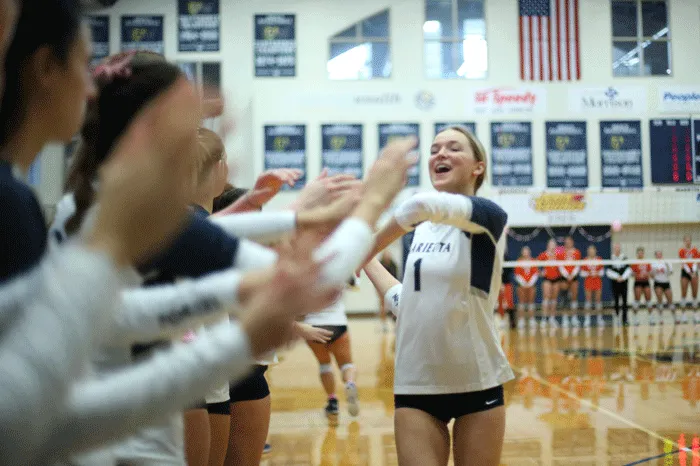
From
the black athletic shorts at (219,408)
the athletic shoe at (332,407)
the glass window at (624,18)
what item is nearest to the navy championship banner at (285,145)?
the glass window at (624,18)

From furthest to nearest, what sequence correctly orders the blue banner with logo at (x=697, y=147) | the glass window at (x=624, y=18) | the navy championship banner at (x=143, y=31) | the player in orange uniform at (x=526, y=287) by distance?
the glass window at (x=624, y=18) < the navy championship banner at (x=143, y=31) < the blue banner with logo at (x=697, y=147) < the player in orange uniform at (x=526, y=287)

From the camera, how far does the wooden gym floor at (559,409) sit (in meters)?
5.40

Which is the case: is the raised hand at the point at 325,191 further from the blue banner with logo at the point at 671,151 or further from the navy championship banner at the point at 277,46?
the blue banner with logo at the point at 671,151

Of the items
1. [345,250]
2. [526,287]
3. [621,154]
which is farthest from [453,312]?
[621,154]

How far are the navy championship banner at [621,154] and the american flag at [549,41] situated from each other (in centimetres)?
178

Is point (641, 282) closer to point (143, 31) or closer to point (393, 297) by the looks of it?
point (143, 31)

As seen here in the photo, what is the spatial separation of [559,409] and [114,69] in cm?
628

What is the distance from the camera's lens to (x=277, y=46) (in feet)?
64.1

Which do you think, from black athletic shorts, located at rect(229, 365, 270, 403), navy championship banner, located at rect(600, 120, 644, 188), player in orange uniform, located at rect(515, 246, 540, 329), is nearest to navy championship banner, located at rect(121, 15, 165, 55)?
player in orange uniform, located at rect(515, 246, 540, 329)

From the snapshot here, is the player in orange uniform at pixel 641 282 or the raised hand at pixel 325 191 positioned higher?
the raised hand at pixel 325 191

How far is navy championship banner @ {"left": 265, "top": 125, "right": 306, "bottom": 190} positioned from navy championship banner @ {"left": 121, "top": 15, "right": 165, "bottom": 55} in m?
3.81

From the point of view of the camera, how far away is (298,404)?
7613 mm

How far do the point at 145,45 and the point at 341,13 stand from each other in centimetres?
538

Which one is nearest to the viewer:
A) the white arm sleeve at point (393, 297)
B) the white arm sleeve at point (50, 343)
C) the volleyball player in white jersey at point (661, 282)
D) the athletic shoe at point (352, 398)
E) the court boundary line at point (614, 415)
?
the white arm sleeve at point (50, 343)
